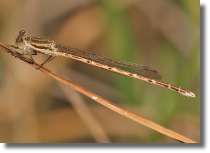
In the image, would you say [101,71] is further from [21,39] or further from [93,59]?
[21,39]

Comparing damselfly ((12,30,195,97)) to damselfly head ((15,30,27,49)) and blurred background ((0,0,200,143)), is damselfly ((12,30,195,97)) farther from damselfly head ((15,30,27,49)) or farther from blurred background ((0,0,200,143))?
blurred background ((0,0,200,143))

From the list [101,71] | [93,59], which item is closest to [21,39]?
[93,59]

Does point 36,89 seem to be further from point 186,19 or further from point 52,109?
point 186,19

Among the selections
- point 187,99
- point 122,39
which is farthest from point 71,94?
point 187,99

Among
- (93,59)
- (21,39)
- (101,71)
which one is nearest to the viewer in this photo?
(21,39)

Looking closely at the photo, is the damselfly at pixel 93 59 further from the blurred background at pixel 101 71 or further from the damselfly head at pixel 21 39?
the blurred background at pixel 101 71

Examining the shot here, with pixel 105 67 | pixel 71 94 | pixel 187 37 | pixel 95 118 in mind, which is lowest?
pixel 95 118

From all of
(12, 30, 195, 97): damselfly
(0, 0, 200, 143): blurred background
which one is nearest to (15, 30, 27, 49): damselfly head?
(12, 30, 195, 97): damselfly

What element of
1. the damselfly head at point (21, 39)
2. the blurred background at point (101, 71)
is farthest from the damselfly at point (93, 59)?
the blurred background at point (101, 71)
